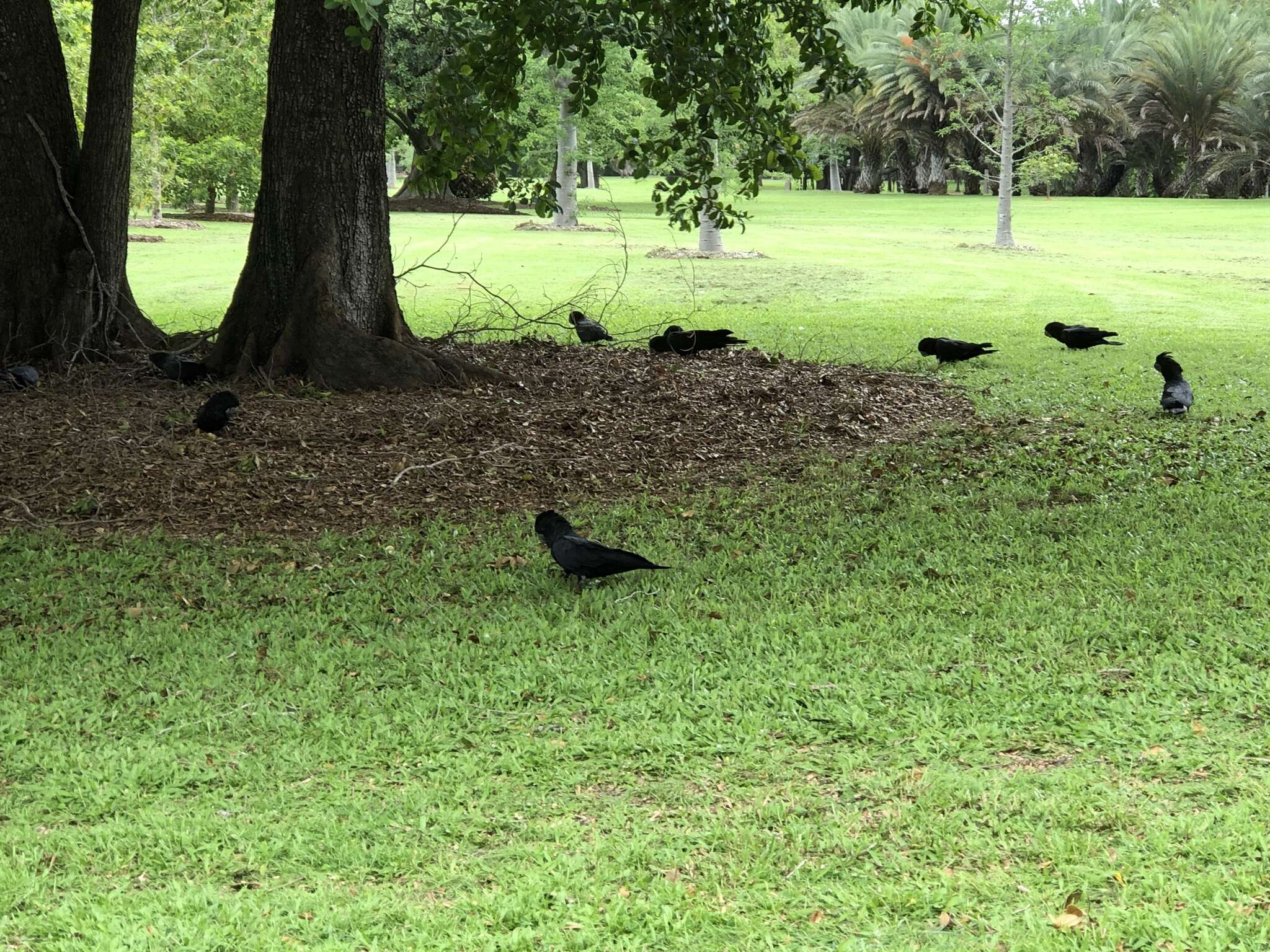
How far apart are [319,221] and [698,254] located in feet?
58.3

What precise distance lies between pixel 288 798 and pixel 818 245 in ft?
90.6

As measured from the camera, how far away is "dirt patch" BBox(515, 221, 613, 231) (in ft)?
111

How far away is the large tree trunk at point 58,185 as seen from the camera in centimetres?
883

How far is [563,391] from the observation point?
9.11 m

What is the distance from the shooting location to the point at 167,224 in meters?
35.0

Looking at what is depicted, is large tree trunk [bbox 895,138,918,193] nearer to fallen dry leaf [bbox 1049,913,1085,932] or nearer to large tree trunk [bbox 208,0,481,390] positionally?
large tree trunk [bbox 208,0,481,390]

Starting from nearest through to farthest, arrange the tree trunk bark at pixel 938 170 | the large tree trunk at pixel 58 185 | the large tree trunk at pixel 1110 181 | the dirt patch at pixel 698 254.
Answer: the large tree trunk at pixel 58 185 → the dirt patch at pixel 698 254 → the large tree trunk at pixel 1110 181 → the tree trunk bark at pixel 938 170

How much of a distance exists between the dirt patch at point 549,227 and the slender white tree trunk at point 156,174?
9.99 metres

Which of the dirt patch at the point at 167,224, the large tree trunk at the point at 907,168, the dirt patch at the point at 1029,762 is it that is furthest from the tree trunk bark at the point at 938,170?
the dirt patch at the point at 1029,762

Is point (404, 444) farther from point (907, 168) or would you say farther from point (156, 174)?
point (907, 168)

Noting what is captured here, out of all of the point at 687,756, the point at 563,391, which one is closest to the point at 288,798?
the point at 687,756

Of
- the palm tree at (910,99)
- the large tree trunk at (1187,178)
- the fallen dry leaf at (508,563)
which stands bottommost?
the fallen dry leaf at (508,563)

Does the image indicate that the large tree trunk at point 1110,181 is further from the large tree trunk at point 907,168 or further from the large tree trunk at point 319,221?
the large tree trunk at point 319,221

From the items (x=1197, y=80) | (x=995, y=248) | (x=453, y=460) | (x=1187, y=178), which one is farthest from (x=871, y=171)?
(x=453, y=460)
